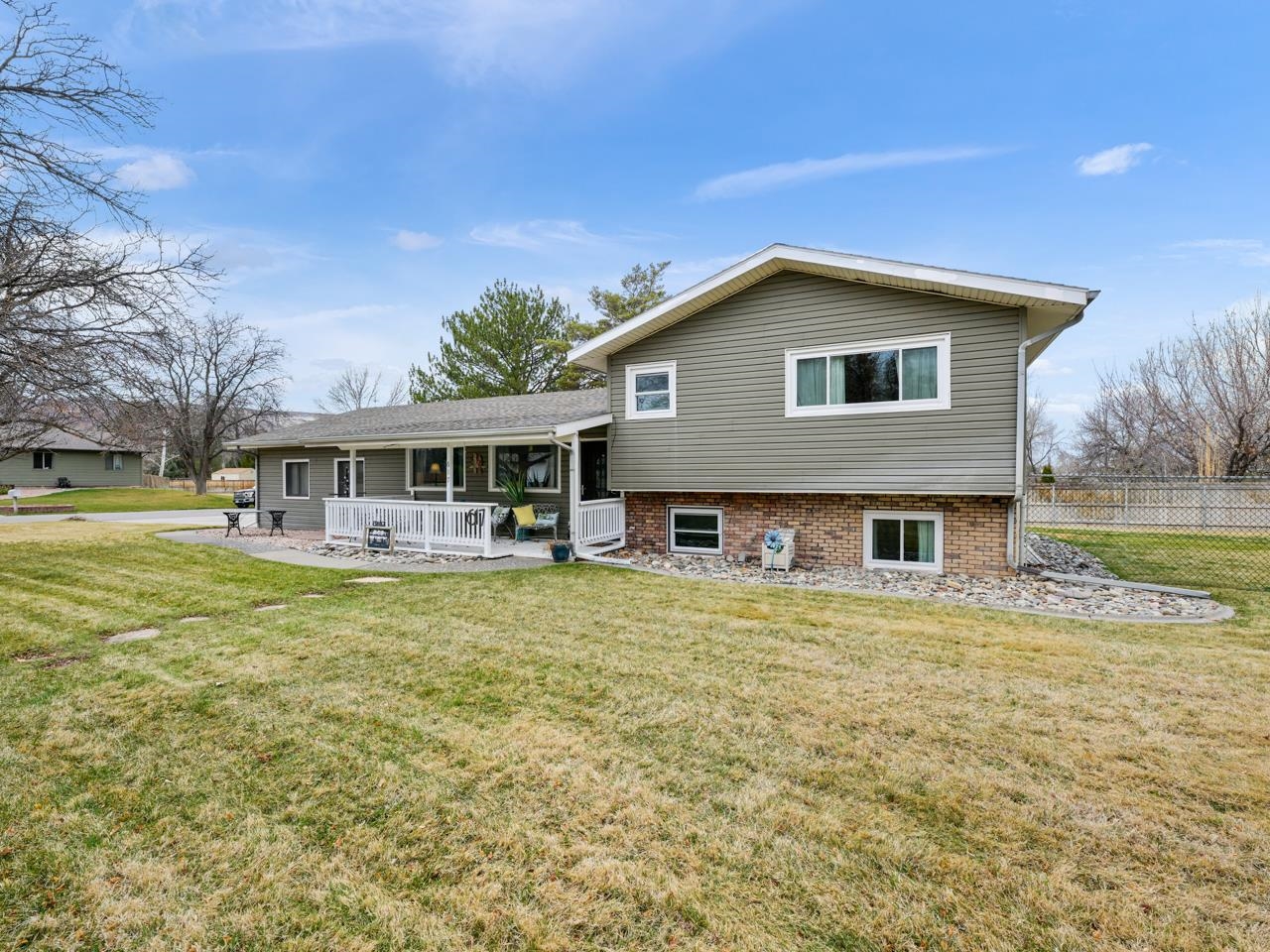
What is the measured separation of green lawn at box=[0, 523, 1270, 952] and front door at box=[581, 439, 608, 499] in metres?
7.22

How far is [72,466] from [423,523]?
41.2m

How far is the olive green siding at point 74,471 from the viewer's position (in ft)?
116

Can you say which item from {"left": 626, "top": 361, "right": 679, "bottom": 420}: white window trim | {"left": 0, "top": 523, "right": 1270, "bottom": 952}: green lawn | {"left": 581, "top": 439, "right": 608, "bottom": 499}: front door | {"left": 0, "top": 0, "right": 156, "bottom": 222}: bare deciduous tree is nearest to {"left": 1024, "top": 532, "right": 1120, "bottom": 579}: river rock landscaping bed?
{"left": 0, "top": 523, "right": 1270, "bottom": 952}: green lawn

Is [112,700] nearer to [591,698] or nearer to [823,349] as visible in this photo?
[591,698]

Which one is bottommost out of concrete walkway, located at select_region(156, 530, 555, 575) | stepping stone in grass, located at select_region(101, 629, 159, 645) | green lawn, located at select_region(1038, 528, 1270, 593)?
green lawn, located at select_region(1038, 528, 1270, 593)

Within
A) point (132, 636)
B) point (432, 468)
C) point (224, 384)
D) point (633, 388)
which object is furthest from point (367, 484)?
point (224, 384)

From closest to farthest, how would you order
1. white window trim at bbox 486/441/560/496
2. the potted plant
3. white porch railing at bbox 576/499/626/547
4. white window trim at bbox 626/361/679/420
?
the potted plant < white porch railing at bbox 576/499/626/547 < white window trim at bbox 626/361/679/420 < white window trim at bbox 486/441/560/496

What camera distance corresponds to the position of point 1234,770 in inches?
128

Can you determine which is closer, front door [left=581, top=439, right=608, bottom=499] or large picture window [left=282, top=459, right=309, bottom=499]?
front door [left=581, top=439, right=608, bottom=499]

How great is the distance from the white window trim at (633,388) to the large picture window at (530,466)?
231 cm

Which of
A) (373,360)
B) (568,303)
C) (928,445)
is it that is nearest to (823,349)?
(928,445)

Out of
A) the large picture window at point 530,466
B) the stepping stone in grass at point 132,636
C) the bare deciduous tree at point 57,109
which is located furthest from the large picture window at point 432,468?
the stepping stone in grass at point 132,636

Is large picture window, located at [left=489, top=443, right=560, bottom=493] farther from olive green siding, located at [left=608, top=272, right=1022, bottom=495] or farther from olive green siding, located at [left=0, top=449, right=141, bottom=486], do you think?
olive green siding, located at [left=0, top=449, right=141, bottom=486]

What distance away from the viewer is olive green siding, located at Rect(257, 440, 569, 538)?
13.2m
